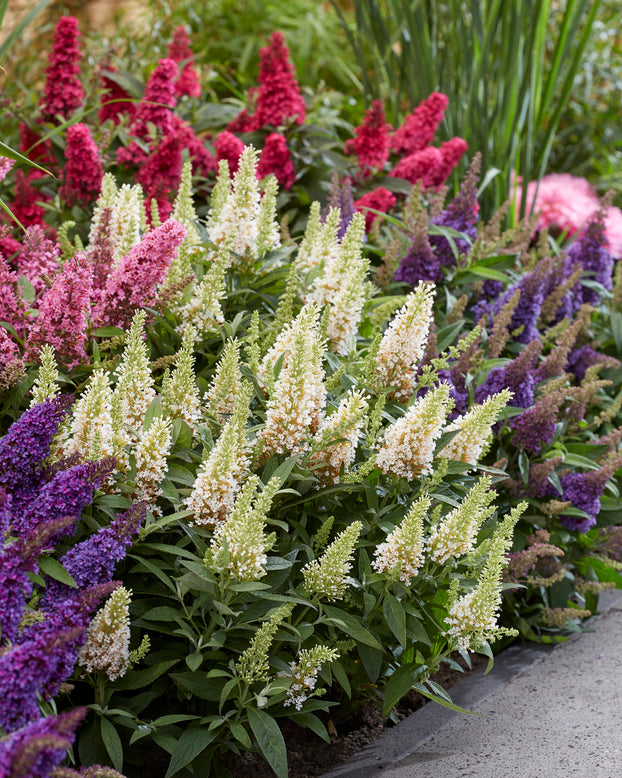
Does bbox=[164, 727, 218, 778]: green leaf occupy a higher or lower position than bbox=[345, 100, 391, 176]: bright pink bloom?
lower

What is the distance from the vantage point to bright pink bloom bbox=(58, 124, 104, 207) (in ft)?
8.78

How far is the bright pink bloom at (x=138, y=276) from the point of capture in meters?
1.84

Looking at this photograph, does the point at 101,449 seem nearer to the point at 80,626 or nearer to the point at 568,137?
the point at 80,626

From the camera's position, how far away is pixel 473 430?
5.82ft

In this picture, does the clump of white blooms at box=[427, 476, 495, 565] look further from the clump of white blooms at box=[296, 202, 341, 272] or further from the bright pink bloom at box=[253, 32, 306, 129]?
the bright pink bloom at box=[253, 32, 306, 129]

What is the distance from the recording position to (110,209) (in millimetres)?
2074

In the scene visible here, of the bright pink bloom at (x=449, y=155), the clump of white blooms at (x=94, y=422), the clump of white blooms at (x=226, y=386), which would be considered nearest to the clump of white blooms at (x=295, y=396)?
the clump of white blooms at (x=226, y=386)

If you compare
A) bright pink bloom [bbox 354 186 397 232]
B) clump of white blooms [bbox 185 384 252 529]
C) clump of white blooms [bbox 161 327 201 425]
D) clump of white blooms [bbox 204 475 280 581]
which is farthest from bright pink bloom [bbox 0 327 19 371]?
bright pink bloom [bbox 354 186 397 232]

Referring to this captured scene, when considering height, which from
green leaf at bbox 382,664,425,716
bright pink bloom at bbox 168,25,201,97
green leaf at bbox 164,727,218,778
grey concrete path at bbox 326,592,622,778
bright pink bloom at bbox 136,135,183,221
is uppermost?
bright pink bloom at bbox 168,25,201,97

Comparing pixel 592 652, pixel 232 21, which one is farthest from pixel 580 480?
pixel 232 21

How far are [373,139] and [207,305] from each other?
1665mm

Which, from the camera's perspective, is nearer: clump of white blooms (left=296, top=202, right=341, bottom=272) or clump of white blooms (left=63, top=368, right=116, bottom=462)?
clump of white blooms (left=63, top=368, right=116, bottom=462)

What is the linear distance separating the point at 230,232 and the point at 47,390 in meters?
0.87

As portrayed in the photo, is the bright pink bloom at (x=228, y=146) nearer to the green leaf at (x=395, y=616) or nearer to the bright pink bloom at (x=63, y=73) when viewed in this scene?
the bright pink bloom at (x=63, y=73)
